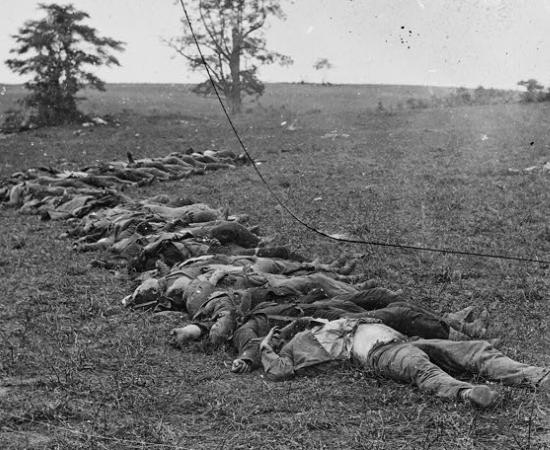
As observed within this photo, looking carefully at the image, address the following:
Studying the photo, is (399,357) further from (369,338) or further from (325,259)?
(325,259)

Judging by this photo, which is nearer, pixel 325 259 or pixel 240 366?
pixel 240 366

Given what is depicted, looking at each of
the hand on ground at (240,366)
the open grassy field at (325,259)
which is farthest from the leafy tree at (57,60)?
the hand on ground at (240,366)

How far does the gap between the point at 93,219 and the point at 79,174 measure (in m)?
3.83

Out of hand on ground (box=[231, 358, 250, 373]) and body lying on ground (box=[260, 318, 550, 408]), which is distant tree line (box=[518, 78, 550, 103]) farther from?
hand on ground (box=[231, 358, 250, 373])

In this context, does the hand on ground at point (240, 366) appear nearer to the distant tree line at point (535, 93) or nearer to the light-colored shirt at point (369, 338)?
the light-colored shirt at point (369, 338)

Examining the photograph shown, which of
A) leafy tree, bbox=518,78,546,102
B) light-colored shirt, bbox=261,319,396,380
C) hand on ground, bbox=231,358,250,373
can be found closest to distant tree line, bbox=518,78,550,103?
leafy tree, bbox=518,78,546,102

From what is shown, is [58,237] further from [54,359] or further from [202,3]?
[54,359]

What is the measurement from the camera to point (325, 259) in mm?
7941

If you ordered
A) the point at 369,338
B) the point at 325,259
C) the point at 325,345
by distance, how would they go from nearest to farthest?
1. the point at 369,338
2. the point at 325,345
3. the point at 325,259

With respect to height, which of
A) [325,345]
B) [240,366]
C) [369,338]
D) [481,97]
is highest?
[481,97]

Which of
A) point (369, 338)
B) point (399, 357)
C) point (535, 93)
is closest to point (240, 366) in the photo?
point (369, 338)

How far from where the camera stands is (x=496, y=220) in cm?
929

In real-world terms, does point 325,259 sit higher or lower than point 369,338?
lower

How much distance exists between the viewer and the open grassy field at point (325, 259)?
3740mm
